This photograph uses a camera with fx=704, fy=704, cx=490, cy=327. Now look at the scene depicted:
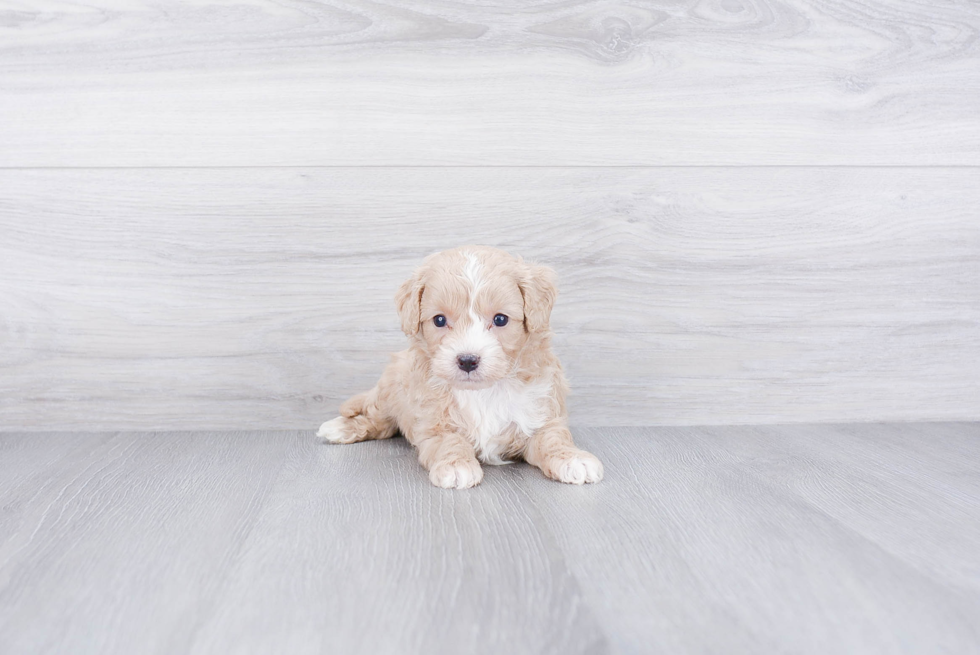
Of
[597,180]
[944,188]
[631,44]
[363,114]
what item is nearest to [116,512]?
[363,114]

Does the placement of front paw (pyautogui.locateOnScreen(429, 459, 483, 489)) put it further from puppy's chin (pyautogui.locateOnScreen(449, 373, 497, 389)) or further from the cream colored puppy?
puppy's chin (pyautogui.locateOnScreen(449, 373, 497, 389))

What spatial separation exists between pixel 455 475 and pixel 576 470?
0.80ft

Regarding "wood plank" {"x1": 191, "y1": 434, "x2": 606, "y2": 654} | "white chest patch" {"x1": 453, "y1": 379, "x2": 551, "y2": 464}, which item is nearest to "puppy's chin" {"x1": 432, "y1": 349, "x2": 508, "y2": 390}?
"white chest patch" {"x1": 453, "y1": 379, "x2": 551, "y2": 464}

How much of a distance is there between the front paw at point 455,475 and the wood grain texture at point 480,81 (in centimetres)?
85

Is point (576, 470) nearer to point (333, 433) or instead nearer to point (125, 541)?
point (333, 433)

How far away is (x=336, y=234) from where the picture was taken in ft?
6.14

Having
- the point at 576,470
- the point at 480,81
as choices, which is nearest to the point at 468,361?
the point at 576,470

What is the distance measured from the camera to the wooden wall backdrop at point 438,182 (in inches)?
72.2

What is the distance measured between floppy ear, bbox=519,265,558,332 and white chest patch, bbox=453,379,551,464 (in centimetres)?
14

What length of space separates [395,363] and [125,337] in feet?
2.54

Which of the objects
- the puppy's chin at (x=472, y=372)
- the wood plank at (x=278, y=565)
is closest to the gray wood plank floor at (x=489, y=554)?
the wood plank at (x=278, y=565)

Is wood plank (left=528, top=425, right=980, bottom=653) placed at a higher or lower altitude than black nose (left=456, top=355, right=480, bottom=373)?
lower

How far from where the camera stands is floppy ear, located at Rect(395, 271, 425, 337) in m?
1.46

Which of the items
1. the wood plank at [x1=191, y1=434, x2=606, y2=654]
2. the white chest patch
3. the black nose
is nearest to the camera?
the wood plank at [x1=191, y1=434, x2=606, y2=654]
